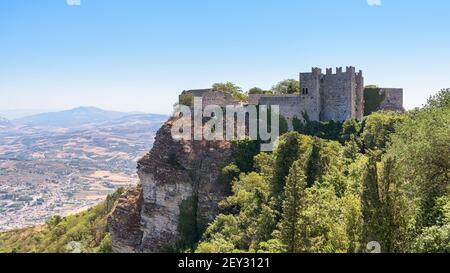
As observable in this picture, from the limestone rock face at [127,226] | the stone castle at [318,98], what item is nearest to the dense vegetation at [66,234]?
the limestone rock face at [127,226]

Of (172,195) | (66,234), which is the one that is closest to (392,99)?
(172,195)

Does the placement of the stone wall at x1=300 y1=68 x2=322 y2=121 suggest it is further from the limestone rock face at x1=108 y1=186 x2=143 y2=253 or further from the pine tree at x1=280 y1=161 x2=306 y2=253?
the pine tree at x1=280 y1=161 x2=306 y2=253

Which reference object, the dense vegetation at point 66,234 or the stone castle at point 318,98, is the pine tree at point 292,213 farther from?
the dense vegetation at point 66,234

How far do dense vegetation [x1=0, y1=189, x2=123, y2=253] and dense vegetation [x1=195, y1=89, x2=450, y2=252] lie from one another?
4316cm

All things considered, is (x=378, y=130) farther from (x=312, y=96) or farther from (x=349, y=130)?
(x=312, y=96)

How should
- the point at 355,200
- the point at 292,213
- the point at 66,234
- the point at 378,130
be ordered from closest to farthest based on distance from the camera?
the point at 292,213
the point at 355,200
the point at 378,130
the point at 66,234

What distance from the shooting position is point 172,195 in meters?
56.7

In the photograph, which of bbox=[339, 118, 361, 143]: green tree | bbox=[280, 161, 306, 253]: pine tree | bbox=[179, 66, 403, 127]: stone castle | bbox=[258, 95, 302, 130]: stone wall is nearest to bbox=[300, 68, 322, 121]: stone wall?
bbox=[179, 66, 403, 127]: stone castle

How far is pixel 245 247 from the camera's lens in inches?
1491

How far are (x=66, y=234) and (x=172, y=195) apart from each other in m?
47.8

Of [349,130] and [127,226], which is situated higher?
[349,130]

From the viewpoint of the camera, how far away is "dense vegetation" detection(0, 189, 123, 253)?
8450cm
